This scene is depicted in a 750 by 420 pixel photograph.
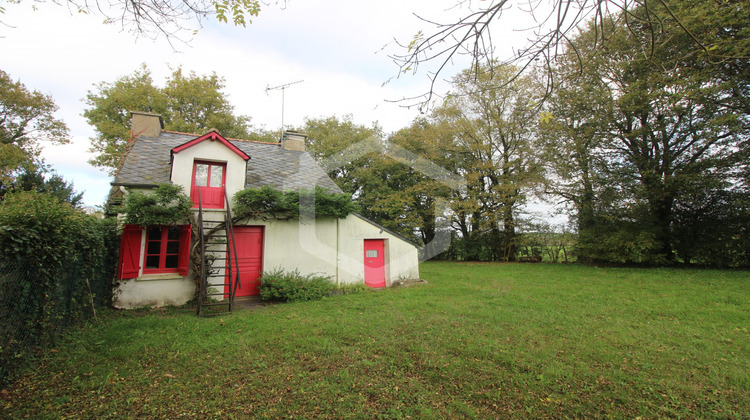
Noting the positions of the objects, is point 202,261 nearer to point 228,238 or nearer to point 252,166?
point 228,238

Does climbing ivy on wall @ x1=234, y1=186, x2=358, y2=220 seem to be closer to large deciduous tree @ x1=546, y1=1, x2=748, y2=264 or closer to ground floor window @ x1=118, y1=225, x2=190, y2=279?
ground floor window @ x1=118, y1=225, x2=190, y2=279

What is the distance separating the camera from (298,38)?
3.42 metres

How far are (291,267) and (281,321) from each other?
2.90 meters

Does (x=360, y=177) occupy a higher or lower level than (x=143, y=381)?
higher

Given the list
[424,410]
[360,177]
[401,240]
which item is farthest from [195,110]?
[424,410]

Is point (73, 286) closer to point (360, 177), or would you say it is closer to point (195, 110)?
point (360, 177)

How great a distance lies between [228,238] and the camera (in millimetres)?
7629

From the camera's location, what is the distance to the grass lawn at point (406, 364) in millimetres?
3295

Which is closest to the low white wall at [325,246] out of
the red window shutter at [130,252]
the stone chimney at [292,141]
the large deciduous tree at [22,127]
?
the red window shutter at [130,252]

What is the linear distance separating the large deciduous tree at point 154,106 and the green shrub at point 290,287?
1679 centimetres

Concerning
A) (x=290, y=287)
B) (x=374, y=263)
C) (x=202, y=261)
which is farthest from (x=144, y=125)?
(x=374, y=263)

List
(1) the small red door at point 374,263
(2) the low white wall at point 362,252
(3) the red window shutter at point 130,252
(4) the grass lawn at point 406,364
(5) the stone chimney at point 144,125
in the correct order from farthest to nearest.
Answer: (5) the stone chimney at point 144,125 → (1) the small red door at point 374,263 → (2) the low white wall at point 362,252 → (3) the red window shutter at point 130,252 → (4) the grass lawn at point 406,364

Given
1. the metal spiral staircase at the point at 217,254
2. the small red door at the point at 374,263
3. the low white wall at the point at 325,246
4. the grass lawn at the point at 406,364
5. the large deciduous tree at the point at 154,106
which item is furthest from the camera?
the large deciduous tree at the point at 154,106

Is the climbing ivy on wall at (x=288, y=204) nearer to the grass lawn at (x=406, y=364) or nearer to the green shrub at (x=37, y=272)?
the grass lawn at (x=406, y=364)
